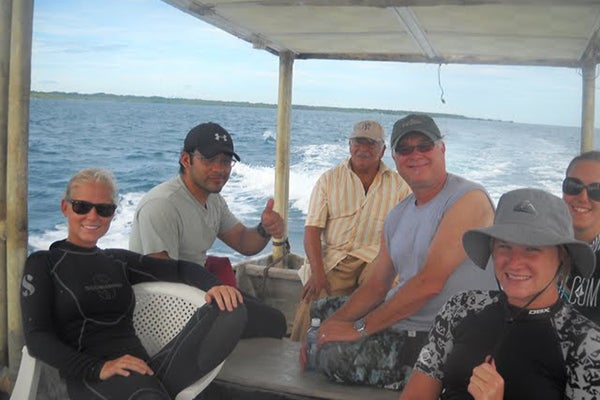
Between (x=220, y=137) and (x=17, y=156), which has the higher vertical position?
(x=220, y=137)

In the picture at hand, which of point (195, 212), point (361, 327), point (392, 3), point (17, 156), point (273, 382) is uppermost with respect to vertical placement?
point (392, 3)

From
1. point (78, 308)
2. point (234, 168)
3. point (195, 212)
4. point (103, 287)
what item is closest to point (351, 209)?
point (195, 212)

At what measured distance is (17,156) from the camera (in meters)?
2.88

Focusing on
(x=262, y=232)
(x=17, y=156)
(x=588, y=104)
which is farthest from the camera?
(x=588, y=104)

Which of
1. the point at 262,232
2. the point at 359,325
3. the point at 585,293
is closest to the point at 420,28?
the point at 262,232

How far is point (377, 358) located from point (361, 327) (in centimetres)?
14

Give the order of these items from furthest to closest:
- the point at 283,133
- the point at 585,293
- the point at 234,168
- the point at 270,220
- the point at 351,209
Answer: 1. the point at 234,168
2. the point at 283,133
3. the point at 351,209
4. the point at 270,220
5. the point at 585,293

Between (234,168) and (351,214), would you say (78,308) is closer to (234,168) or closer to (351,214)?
(351,214)

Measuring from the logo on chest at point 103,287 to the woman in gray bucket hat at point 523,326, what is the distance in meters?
1.30

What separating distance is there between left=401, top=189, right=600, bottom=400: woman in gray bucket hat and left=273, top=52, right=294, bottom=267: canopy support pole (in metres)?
3.68

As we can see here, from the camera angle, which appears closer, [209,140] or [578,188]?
[578,188]

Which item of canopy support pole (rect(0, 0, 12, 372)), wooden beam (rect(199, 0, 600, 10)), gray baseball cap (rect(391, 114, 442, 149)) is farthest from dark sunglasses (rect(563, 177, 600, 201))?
canopy support pole (rect(0, 0, 12, 372))

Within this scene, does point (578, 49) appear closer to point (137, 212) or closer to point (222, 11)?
point (222, 11)

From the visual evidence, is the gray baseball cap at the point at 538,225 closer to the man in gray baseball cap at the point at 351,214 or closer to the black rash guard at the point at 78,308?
the black rash guard at the point at 78,308
